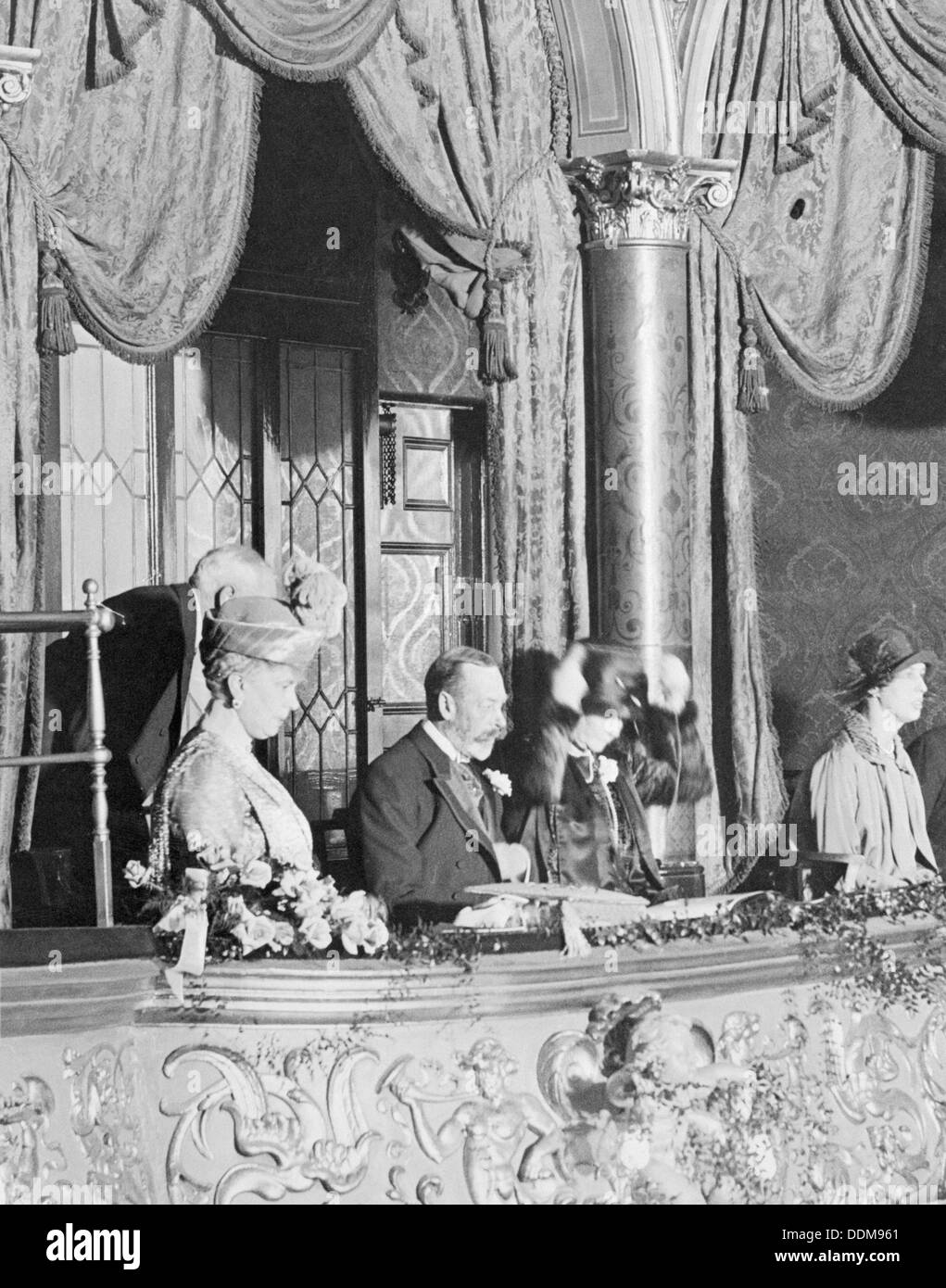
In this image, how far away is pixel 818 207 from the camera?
313 inches

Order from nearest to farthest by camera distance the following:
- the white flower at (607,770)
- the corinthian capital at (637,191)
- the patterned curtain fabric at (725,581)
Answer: the white flower at (607,770) < the corinthian capital at (637,191) < the patterned curtain fabric at (725,581)

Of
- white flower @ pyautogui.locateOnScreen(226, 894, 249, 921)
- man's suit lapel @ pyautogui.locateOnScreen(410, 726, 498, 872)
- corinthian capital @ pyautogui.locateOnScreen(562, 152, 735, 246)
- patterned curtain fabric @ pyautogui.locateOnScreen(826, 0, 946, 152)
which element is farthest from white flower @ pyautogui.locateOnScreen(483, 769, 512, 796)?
patterned curtain fabric @ pyautogui.locateOnScreen(826, 0, 946, 152)

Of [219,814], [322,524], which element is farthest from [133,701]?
[322,524]

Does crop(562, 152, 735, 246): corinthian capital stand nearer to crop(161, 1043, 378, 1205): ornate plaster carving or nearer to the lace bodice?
the lace bodice

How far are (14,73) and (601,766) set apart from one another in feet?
8.13

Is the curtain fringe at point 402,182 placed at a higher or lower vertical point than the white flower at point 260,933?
higher

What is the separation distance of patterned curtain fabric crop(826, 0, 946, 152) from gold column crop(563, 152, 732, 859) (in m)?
0.89

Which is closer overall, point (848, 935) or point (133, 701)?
point (848, 935)

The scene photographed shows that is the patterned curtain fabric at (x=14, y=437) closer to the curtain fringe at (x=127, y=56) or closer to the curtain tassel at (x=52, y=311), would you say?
the curtain tassel at (x=52, y=311)

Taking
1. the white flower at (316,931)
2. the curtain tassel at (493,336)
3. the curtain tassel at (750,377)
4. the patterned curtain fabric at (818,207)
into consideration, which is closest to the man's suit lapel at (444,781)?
the white flower at (316,931)

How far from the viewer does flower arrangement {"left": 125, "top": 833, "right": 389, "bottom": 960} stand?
5039 millimetres

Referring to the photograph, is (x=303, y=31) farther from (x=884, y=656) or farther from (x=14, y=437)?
(x=884, y=656)

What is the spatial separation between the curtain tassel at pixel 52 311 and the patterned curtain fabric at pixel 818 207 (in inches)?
98.8

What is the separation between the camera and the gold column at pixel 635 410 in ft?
23.7
